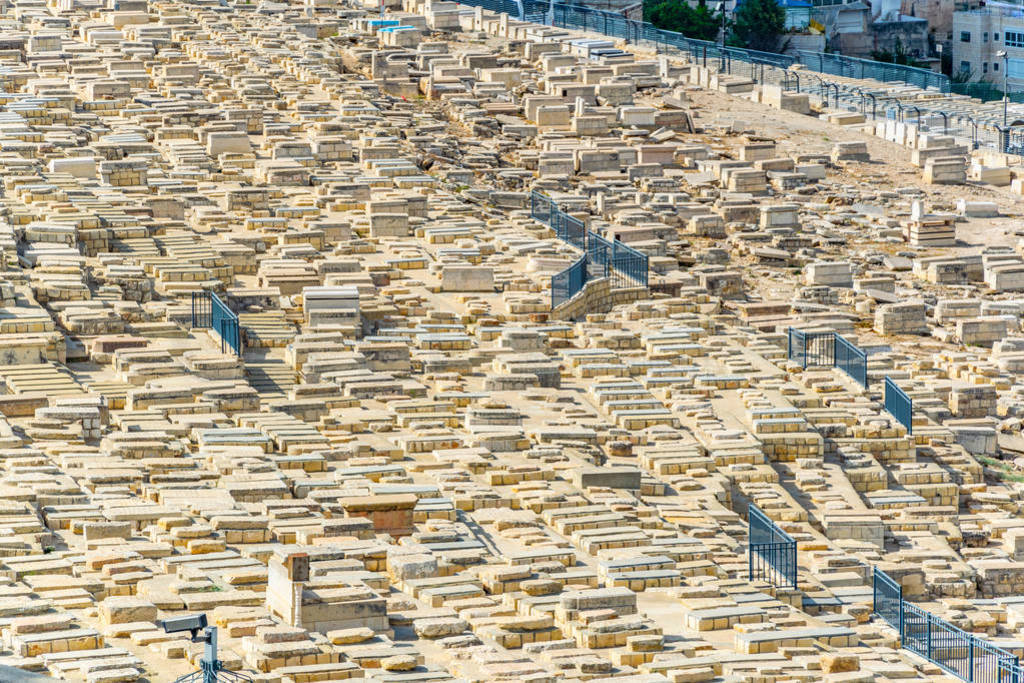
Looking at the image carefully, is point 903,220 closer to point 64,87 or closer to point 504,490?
point 64,87

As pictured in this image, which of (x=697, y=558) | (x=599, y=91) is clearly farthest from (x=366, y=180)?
(x=697, y=558)

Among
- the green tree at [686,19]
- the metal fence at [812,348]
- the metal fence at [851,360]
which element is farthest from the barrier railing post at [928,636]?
the green tree at [686,19]

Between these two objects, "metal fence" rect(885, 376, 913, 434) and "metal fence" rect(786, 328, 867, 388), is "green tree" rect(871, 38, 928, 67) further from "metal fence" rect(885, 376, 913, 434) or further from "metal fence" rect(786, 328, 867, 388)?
"metal fence" rect(885, 376, 913, 434)

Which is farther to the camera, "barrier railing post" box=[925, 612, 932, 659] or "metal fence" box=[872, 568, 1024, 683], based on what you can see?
"barrier railing post" box=[925, 612, 932, 659]

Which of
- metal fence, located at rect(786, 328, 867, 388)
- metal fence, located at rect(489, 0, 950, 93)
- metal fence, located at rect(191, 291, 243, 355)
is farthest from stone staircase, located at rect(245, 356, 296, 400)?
metal fence, located at rect(489, 0, 950, 93)

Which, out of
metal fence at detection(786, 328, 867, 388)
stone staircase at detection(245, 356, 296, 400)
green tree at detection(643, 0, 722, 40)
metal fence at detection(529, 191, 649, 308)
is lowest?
metal fence at detection(786, 328, 867, 388)

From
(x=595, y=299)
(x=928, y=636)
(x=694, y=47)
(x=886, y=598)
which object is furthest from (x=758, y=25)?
(x=928, y=636)

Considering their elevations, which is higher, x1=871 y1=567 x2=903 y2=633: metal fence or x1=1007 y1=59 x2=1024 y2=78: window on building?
x1=1007 y1=59 x2=1024 y2=78: window on building
